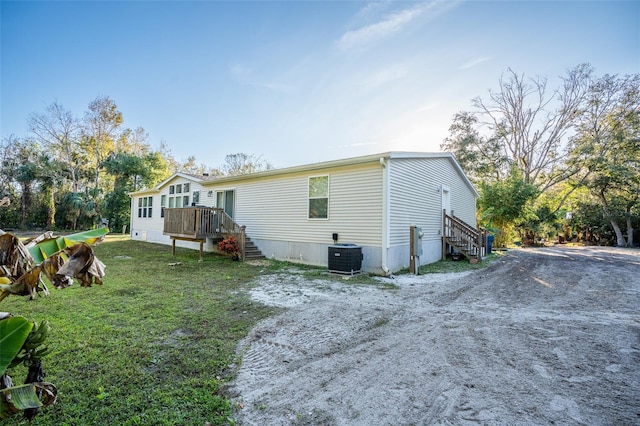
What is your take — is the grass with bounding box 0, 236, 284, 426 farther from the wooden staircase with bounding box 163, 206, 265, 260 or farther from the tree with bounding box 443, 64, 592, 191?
the tree with bounding box 443, 64, 592, 191

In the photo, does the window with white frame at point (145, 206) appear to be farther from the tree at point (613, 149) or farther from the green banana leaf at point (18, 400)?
the tree at point (613, 149)

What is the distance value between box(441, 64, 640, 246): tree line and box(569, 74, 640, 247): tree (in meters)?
0.05

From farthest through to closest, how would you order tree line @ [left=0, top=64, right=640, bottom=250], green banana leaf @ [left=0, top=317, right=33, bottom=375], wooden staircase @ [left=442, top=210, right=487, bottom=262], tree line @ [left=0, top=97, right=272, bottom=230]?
1. tree line @ [left=0, top=97, right=272, bottom=230]
2. tree line @ [left=0, top=64, right=640, bottom=250]
3. wooden staircase @ [left=442, top=210, right=487, bottom=262]
4. green banana leaf @ [left=0, top=317, right=33, bottom=375]

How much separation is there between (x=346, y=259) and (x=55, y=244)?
667cm

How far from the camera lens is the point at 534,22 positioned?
11047 mm

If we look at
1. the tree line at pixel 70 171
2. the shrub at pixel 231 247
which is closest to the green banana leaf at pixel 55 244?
the shrub at pixel 231 247

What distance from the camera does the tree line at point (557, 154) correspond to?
17.6m

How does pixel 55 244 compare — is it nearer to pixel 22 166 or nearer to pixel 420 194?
pixel 420 194

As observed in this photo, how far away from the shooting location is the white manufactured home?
857 centimetres

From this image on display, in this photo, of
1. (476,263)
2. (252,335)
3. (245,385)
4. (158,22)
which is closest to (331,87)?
(158,22)

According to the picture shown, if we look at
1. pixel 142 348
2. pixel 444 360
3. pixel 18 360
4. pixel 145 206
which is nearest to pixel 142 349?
pixel 142 348

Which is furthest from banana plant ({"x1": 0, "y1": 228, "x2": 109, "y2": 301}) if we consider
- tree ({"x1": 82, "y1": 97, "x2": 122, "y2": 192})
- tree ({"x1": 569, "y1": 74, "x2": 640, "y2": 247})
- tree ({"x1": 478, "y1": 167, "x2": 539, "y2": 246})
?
tree ({"x1": 82, "y1": 97, "x2": 122, "y2": 192})

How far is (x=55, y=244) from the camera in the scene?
2.38m

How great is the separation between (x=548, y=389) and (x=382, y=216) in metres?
5.97
